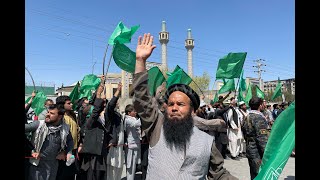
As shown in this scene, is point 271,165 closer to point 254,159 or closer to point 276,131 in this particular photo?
point 276,131

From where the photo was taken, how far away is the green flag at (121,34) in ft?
21.3

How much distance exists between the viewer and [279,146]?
7.49 ft

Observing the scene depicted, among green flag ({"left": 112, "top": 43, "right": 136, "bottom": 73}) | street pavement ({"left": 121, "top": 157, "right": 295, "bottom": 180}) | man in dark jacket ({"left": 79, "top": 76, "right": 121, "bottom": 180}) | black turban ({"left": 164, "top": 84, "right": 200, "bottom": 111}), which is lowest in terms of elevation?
street pavement ({"left": 121, "top": 157, "right": 295, "bottom": 180})

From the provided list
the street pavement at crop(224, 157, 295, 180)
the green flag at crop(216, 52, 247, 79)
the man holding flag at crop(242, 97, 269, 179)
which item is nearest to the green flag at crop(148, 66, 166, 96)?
the green flag at crop(216, 52, 247, 79)

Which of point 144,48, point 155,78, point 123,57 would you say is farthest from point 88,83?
point 144,48

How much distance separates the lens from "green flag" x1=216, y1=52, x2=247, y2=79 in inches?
345

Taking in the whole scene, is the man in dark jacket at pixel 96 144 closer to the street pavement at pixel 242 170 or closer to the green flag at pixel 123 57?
the green flag at pixel 123 57

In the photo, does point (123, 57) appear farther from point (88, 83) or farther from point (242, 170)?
point (242, 170)

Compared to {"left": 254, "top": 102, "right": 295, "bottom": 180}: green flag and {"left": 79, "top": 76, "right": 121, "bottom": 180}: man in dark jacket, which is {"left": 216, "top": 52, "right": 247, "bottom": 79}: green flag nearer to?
{"left": 79, "top": 76, "right": 121, "bottom": 180}: man in dark jacket

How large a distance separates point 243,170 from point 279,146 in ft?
19.1

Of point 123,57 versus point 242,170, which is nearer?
point 123,57

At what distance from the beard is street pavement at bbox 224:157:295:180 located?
501 centimetres
